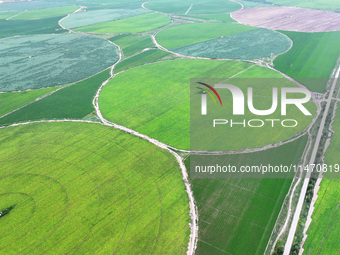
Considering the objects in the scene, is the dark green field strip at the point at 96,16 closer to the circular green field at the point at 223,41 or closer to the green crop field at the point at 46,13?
the green crop field at the point at 46,13

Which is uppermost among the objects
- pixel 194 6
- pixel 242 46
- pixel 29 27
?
pixel 194 6

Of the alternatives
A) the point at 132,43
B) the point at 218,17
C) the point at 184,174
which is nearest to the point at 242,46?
the point at 132,43

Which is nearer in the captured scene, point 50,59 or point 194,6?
point 50,59

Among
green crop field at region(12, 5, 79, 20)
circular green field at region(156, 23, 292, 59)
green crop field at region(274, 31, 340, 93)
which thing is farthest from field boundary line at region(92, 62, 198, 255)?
green crop field at region(12, 5, 79, 20)

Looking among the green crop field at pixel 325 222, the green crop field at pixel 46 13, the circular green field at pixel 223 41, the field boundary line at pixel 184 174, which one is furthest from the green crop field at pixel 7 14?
the green crop field at pixel 325 222

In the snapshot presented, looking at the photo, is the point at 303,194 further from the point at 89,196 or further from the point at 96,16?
the point at 96,16

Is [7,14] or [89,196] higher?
[7,14]

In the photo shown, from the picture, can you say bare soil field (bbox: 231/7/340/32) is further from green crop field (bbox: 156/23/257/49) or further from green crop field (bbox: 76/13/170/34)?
green crop field (bbox: 76/13/170/34)
